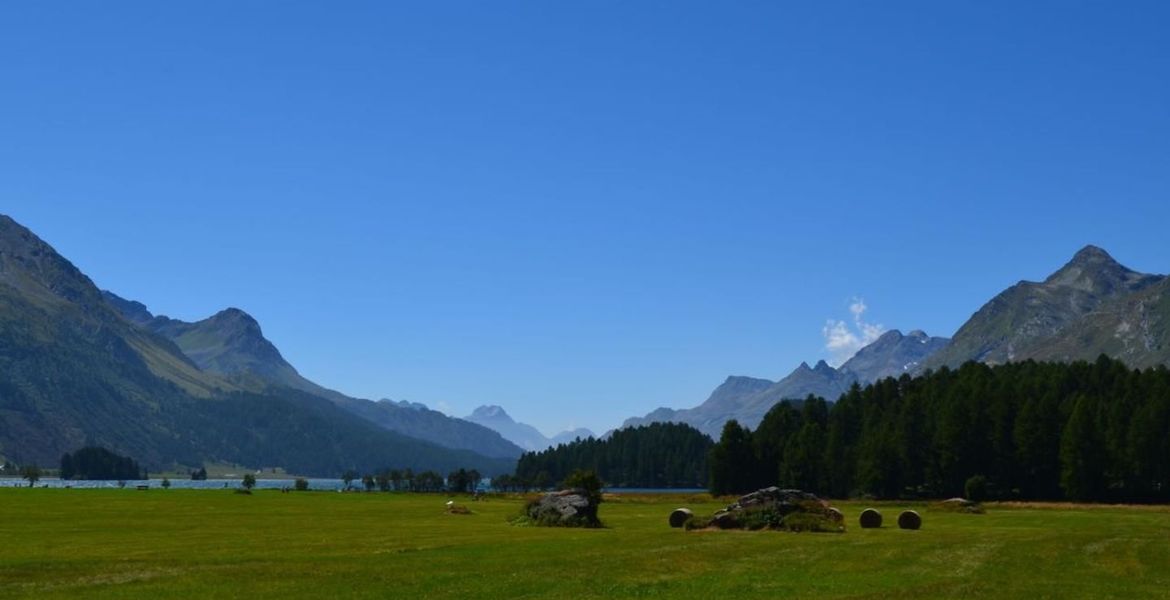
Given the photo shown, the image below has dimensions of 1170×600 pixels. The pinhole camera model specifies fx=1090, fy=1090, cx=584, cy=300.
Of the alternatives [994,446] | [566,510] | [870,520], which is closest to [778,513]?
[870,520]

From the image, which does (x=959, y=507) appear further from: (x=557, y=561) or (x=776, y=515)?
(x=557, y=561)

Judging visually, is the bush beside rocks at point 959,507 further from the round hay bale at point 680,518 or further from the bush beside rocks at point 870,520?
the round hay bale at point 680,518

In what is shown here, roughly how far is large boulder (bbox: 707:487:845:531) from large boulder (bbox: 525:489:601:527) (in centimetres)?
1087

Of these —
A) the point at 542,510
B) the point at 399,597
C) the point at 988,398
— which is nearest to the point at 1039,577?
the point at 399,597

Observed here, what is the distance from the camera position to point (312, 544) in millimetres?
55469

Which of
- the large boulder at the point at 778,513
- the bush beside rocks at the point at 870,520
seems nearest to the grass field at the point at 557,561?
the large boulder at the point at 778,513

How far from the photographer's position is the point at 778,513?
239 feet

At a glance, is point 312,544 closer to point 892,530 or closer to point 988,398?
point 892,530

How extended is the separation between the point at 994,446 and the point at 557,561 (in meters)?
132

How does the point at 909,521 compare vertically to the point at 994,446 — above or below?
below

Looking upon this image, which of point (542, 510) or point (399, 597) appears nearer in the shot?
point (399, 597)

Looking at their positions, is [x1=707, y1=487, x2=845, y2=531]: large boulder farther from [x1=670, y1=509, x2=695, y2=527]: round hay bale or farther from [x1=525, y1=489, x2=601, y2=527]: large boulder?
[x1=525, y1=489, x2=601, y2=527]: large boulder

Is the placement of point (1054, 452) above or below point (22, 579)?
above

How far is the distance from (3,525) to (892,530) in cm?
5732
